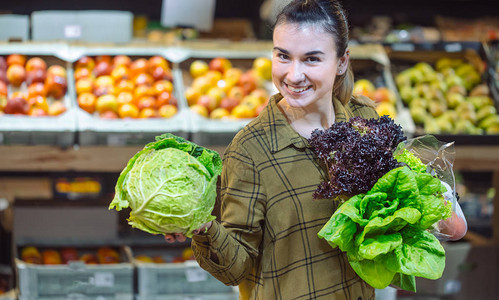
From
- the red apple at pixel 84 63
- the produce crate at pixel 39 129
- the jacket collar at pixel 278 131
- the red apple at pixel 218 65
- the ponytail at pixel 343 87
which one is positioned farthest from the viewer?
the red apple at pixel 218 65

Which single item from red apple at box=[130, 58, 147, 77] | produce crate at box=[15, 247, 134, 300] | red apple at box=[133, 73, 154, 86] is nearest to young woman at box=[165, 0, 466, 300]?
produce crate at box=[15, 247, 134, 300]

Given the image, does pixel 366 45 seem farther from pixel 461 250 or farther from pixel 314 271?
pixel 314 271

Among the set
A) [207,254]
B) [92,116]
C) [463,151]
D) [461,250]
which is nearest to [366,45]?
[463,151]

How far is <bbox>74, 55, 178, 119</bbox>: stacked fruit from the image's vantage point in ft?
10.4

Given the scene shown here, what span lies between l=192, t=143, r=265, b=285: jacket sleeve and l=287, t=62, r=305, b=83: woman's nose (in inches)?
9.5

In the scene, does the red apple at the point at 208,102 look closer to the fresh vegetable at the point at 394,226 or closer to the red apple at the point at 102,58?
the red apple at the point at 102,58

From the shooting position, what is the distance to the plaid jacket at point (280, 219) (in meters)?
1.59

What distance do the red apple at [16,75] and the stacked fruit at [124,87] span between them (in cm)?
29

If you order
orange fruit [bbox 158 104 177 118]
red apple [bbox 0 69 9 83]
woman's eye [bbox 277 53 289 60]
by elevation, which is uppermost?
woman's eye [bbox 277 53 289 60]

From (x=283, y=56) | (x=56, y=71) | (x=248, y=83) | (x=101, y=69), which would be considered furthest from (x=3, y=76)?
(x=283, y=56)

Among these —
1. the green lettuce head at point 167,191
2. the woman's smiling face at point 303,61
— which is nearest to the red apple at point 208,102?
the woman's smiling face at point 303,61

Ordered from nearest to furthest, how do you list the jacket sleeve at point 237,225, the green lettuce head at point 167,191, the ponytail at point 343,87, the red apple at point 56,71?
the green lettuce head at point 167,191 < the jacket sleeve at point 237,225 < the ponytail at point 343,87 < the red apple at point 56,71

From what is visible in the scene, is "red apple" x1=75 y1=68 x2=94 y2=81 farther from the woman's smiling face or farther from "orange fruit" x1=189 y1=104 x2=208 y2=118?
the woman's smiling face

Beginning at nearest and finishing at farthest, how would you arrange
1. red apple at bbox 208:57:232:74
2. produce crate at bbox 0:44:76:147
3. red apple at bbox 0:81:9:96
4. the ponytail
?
the ponytail
produce crate at bbox 0:44:76:147
red apple at bbox 0:81:9:96
red apple at bbox 208:57:232:74
